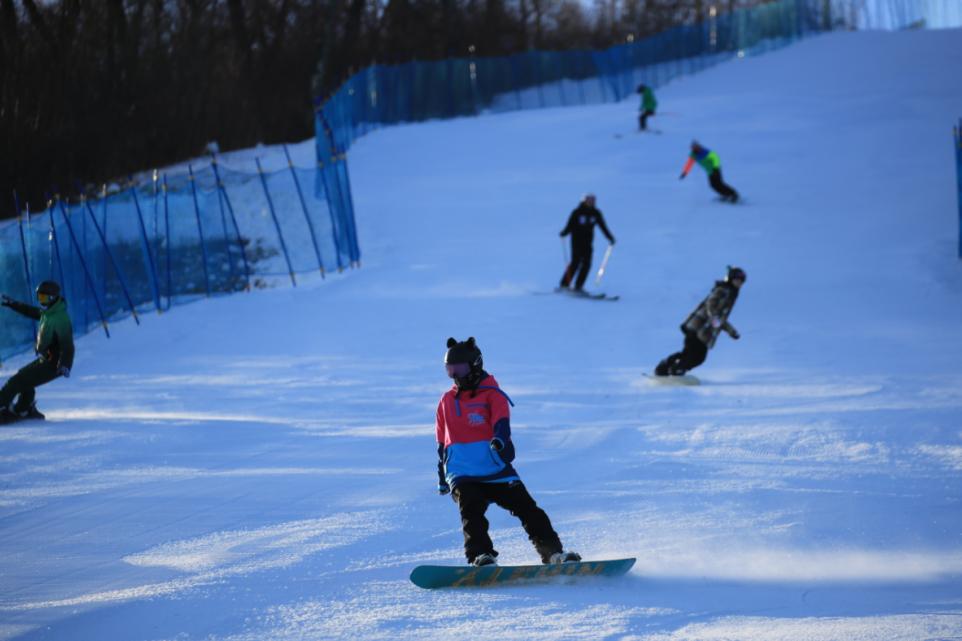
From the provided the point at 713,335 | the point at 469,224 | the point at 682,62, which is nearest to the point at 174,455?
the point at 713,335

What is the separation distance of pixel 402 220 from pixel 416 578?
12.5 m

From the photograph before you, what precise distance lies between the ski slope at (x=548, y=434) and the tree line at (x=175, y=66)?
8730 millimetres

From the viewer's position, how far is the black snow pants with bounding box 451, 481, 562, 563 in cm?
363

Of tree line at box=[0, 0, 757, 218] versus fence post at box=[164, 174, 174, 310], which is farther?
tree line at box=[0, 0, 757, 218]

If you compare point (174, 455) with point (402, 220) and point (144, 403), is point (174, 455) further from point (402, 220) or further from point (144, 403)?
point (402, 220)

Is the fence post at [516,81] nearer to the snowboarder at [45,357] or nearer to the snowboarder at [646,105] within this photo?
the snowboarder at [646,105]

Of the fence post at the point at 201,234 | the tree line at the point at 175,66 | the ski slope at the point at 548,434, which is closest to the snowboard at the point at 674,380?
the ski slope at the point at 548,434

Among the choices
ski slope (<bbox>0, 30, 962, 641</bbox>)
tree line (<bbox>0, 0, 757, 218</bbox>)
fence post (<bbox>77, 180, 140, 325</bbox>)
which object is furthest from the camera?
tree line (<bbox>0, 0, 757, 218</bbox>)

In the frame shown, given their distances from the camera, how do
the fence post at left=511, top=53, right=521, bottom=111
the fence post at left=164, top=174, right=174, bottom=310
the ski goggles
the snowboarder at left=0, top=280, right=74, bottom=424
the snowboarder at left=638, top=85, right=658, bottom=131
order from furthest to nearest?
the fence post at left=511, top=53, right=521, bottom=111 < the snowboarder at left=638, top=85, right=658, bottom=131 < the fence post at left=164, top=174, right=174, bottom=310 < the snowboarder at left=0, top=280, right=74, bottom=424 < the ski goggles

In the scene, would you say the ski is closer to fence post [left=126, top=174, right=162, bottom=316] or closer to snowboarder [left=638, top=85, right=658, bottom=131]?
fence post [left=126, top=174, right=162, bottom=316]

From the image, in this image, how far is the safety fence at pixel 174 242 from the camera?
950 centimetres

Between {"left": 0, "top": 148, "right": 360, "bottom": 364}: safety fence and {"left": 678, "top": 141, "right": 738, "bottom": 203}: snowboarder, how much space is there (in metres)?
6.69

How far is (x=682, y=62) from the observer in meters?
27.8

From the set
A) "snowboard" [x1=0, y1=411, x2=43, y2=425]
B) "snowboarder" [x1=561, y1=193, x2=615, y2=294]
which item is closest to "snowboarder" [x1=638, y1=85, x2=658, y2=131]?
"snowboarder" [x1=561, y1=193, x2=615, y2=294]
